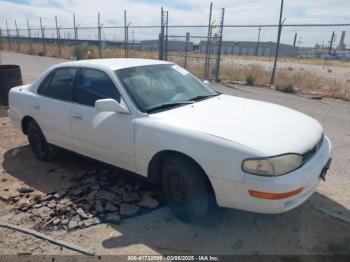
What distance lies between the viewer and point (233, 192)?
2582 millimetres

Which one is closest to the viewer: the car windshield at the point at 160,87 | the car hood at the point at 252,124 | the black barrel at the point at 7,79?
the car hood at the point at 252,124

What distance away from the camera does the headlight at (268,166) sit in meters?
2.44

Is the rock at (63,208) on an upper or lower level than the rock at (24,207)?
upper

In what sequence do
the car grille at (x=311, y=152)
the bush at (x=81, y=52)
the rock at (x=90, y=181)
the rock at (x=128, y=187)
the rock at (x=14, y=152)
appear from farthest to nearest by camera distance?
1. the bush at (x=81, y=52)
2. the rock at (x=14, y=152)
3. the rock at (x=90, y=181)
4. the rock at (x=128, y=187)
5. the car grille at (x=311, y=152)

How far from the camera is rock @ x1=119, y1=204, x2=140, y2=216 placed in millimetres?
3238

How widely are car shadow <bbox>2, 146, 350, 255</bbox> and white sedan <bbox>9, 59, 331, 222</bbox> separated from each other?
22 centimetres

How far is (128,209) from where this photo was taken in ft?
10.8

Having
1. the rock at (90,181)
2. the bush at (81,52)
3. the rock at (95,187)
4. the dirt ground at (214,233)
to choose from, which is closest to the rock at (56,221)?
the dirt ground at (214,233)

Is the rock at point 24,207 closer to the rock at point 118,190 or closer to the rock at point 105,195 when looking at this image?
the rock at point 105,195

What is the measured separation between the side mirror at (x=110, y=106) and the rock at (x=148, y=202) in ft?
3.43

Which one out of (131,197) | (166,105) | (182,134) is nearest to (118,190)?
(131,197)

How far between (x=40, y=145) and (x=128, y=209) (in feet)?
6.90

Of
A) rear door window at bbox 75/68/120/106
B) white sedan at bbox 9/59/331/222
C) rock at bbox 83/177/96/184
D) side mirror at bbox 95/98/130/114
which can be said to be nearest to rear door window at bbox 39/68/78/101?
white sedan at bbox 9/59/331/222

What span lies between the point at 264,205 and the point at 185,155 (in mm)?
833
